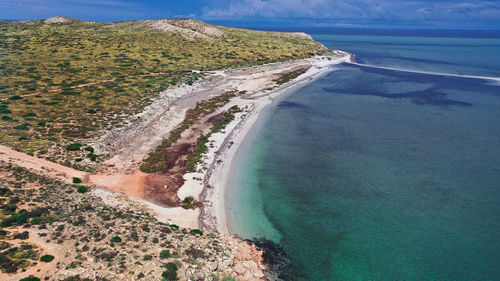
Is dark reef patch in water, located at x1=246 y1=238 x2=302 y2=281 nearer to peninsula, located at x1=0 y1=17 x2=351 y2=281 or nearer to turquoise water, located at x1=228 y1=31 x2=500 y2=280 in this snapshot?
turquoise water, located at x1=228 y1=31 x2=500 y2=280

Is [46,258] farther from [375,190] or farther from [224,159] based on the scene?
[375,190]

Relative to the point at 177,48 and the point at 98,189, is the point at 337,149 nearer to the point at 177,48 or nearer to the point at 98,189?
the point at 98,189

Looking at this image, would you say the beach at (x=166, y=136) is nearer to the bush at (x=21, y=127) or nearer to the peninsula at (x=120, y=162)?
the peninsula at (x=120, y=162)

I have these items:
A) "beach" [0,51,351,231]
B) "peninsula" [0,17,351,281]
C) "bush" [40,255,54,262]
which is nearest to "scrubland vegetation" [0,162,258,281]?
"bush" [40,255,54,262]

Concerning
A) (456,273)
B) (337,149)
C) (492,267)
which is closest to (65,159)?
(337,149)

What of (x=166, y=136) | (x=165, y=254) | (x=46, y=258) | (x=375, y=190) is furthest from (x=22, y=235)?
(x=375, y=190)
